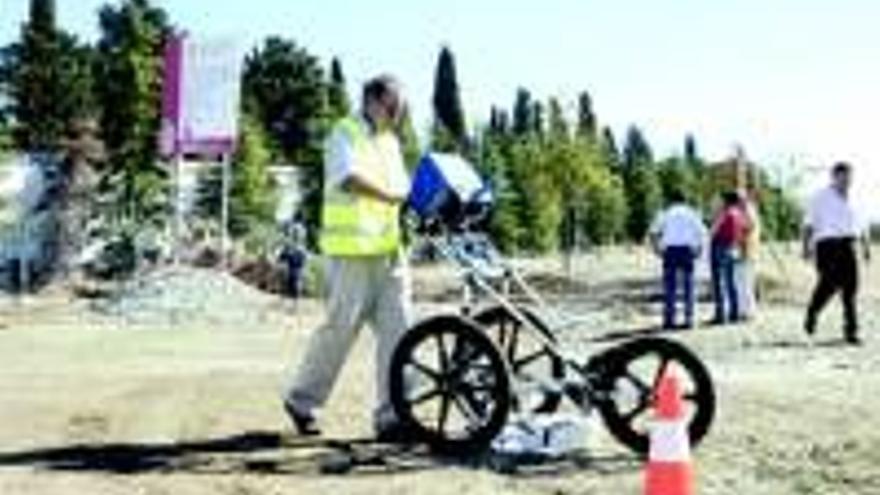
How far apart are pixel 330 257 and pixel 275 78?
251ft

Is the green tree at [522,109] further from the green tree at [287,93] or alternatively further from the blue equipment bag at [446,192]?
the blue equipment bag at [446,192]

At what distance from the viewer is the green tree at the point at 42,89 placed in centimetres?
6906

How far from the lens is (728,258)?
2800 cm

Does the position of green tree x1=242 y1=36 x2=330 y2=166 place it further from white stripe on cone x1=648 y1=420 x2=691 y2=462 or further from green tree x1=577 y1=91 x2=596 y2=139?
white stripe on cone x1=648 y1=420 x2=691 y2=462

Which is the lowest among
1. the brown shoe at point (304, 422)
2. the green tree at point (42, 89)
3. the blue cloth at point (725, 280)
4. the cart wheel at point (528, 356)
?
the brown shoe at point (304, 422)

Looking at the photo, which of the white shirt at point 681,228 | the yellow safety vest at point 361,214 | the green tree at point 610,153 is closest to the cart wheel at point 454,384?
the yellow safety vest at point 361,214

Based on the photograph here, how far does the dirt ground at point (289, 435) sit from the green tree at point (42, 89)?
48.2 m

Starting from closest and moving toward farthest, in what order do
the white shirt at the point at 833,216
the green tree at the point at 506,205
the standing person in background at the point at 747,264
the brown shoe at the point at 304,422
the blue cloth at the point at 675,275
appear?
the brown shoe at the point at 304,422
the white shirt at the point at 833,216
the blue cloth at the point at 675,275
the standing person in background at the point at 747,264
the green tree at the point at 506,205

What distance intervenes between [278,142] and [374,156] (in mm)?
75906

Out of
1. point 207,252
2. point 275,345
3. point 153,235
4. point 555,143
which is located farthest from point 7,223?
point 275,345

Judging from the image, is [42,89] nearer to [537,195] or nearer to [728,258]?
[537,195]

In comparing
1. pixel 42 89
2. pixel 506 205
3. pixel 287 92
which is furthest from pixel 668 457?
pixel 287 92

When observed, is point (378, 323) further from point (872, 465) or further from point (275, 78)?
point (275, 78)

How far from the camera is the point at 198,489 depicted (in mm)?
10836
